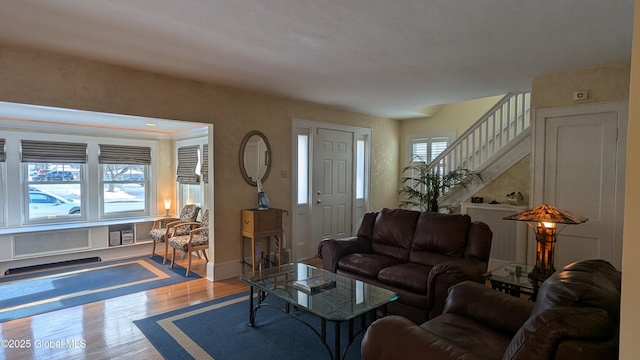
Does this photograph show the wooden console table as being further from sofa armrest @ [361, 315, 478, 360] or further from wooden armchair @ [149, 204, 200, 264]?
sofa armrest @ [361, 315, 478, 360]

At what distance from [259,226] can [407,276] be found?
6.72 feet

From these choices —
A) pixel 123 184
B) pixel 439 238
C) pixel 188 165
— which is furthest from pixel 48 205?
pixel 439 238

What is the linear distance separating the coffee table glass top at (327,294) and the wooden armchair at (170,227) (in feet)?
8.31

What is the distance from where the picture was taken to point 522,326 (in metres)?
1.31

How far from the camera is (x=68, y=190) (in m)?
5.28

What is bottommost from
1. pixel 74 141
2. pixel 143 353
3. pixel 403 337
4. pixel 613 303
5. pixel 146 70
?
pixel 143 353

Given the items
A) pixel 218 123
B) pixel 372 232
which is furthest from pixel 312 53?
pixel 372 232

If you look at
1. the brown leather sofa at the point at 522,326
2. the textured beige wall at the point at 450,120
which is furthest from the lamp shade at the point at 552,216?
the textured beige wall at the point at 450,120

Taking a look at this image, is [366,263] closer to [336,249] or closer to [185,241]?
[336,249]

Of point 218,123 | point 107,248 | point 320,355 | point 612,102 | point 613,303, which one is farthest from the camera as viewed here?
point 107,248

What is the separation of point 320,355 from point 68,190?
4997 millimetres

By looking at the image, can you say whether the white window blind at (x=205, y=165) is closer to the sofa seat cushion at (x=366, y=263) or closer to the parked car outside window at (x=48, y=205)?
the parked car outside window at (x=48, y=205)

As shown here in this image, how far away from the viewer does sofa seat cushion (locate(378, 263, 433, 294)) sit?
110 inches

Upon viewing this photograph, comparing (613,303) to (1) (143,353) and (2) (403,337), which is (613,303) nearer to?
(2) (403,337)
